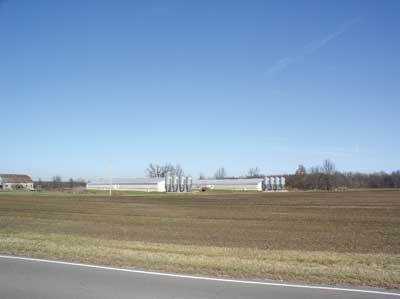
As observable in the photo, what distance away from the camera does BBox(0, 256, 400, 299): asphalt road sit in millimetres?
7309

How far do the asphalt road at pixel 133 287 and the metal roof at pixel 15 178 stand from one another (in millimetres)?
164868

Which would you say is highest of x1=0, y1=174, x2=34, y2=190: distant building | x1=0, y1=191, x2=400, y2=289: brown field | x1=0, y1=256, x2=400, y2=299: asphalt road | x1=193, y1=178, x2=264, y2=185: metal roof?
x1=0, y1=174, x2=34, y2=190: distant building

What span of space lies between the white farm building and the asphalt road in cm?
12068

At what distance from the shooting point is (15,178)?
166 metres

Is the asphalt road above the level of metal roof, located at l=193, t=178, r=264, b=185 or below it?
below

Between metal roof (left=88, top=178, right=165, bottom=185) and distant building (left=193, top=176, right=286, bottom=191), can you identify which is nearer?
metal roof (left=88, top=178, right=165, bottom=185)

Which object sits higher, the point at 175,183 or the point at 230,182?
the point at 175,183

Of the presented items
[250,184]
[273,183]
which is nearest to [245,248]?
[250,184]

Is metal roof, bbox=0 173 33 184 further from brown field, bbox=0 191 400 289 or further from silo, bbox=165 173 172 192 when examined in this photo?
brown field, bbox=0 191 400 289

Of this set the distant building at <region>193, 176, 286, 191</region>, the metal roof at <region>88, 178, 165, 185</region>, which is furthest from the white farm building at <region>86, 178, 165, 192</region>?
the distant building at <region>193, 176, 286, 191</region>

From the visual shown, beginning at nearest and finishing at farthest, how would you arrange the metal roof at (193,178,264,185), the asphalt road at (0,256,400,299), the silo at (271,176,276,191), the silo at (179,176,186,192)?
the asphalt road at (0,256,400,299) < the silo at (179,176,186,192) < the metal roof at (193,178,264,185) < the silo at (271,176,276,191)

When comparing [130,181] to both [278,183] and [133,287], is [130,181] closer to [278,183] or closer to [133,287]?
[278,183]

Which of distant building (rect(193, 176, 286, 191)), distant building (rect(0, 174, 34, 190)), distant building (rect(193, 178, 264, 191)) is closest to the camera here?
distant building (rect(193, 178, 264, 191))

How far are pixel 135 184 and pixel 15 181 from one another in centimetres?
5282
